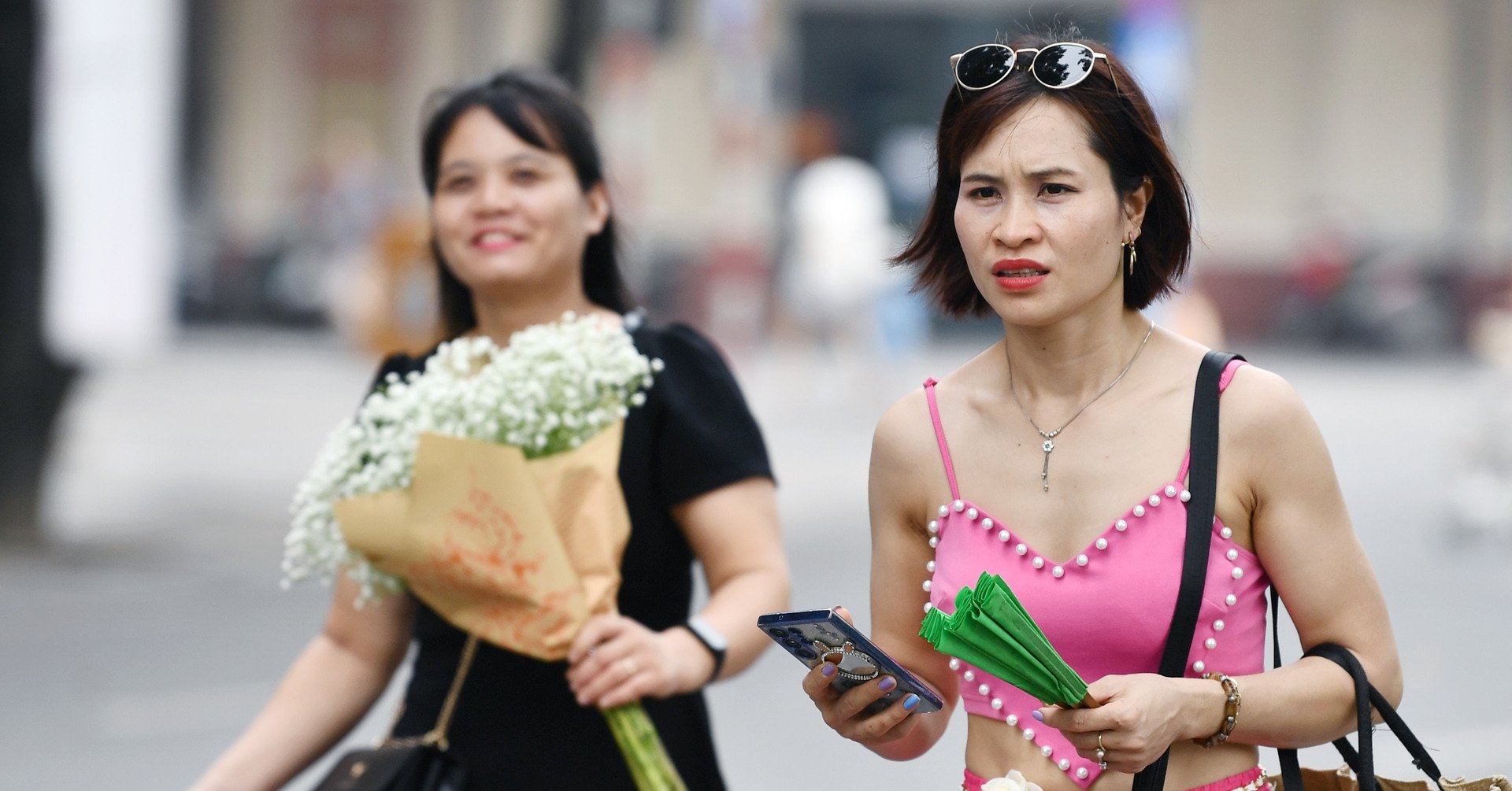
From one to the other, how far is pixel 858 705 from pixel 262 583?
7395 millimetres

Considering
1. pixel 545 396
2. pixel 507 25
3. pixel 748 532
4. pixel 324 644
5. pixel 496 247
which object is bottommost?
pixel 324 644

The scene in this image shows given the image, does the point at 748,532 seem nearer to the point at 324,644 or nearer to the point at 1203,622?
the point at 324,644

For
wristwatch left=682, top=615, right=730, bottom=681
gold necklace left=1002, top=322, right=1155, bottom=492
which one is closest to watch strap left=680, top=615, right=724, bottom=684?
wristwatch left=682, top=615, right=730, bottom=681

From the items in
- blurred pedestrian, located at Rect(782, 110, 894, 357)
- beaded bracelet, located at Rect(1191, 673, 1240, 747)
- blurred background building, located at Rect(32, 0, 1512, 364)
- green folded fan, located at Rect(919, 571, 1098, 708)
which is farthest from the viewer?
blurred background building, located at Rect(32, 0, 1512, 364)

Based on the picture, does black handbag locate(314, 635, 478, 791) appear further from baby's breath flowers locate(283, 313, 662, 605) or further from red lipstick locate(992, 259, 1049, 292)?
A: red lipstick locate(992, 259, 1049, 292)

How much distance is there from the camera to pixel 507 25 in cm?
2336

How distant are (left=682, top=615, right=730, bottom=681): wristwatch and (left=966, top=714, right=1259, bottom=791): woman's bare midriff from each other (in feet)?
2.09

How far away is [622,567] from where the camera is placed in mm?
2934

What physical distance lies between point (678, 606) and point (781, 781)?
308 centimetres

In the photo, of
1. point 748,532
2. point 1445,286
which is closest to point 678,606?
point 748,532

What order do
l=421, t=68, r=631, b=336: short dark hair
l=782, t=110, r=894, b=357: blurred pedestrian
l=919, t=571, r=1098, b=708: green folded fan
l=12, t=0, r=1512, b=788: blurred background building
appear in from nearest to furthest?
l=919, t=571, r=1098, b=708: green folded fan < l=421, t=68, r=631, b=336: short dark hair < l=12, t=0, r=1512, b=788: blurred background building < l=782, t=110, r=894, b=357: blurred pedestrian

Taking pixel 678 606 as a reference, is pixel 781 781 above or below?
below

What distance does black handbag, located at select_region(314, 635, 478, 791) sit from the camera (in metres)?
2.74

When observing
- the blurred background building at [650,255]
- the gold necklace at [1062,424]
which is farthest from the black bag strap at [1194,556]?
the blurred background building at [650,255]
